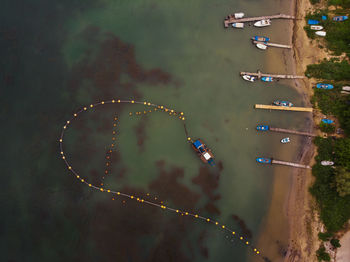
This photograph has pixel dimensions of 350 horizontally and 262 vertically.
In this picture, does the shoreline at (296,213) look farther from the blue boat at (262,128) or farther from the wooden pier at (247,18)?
the wooden pier at (247,18)

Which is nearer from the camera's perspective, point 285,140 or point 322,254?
point 322,254

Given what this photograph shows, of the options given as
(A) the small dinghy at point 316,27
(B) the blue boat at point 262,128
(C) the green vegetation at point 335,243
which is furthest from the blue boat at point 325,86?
(C) the green vegetation at point 335,243

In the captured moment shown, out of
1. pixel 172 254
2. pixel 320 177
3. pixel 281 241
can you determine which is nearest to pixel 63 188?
pixel 172 254

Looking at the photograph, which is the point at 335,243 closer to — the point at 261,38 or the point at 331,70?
the point at 331,70

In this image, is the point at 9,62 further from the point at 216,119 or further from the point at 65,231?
the point at 216,119

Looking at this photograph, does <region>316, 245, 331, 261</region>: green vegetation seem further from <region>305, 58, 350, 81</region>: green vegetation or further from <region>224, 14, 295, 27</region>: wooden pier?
<region>224, 14, 295, 27</region>: wooden pier

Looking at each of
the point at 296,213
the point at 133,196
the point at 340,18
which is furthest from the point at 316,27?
the point at 133,196

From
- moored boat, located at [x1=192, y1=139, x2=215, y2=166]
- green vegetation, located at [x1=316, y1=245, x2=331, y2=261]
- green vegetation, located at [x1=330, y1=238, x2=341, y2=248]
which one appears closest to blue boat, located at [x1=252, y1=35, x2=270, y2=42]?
moored boat, located at [x1=192, y1=139, x2=215, y2=166]

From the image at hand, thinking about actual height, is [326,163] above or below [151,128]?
below
